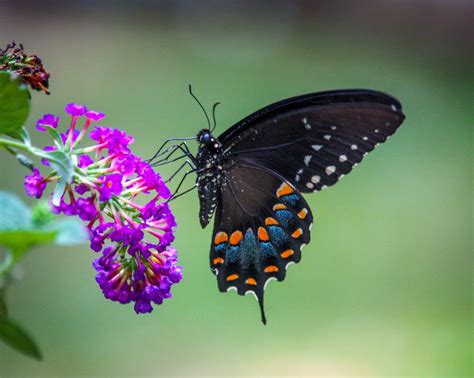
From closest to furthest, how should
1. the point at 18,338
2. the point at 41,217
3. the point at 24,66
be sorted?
the point at 18,338 < the point at 41,217 < the point at 24,66

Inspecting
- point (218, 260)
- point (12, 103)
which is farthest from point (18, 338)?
point (218, 260)

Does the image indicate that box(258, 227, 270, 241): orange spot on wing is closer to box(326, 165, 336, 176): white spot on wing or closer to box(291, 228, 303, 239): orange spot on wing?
box(291, 228, 303, 239): orange spot on wing

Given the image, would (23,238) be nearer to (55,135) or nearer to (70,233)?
(70,233)

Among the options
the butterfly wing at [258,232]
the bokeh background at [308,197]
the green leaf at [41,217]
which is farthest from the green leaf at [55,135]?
the bokeh background at [308,197]

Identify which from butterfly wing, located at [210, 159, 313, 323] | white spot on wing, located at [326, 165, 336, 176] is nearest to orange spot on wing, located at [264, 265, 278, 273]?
butterfly wing, located at [210, 159, 313, 323]

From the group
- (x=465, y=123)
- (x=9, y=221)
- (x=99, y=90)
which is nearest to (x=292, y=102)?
→ (x=9, y=221)

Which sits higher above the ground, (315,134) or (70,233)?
(315,134)

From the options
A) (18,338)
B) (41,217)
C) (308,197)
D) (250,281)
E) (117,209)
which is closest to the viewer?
(18,338)
